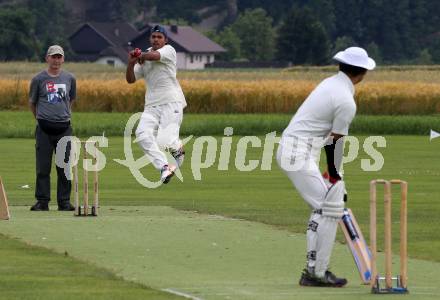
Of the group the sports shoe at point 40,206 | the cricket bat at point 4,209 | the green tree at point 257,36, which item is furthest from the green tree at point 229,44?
the cricket bat at point 4,209

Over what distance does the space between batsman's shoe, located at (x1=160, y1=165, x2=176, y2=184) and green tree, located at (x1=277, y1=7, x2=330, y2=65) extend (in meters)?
136

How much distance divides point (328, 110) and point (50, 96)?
25.7 ft

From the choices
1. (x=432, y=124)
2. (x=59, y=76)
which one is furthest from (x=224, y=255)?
(x=432, y=124)

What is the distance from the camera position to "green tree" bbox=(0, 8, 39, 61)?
155 m

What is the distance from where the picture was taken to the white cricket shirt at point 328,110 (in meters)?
12.0

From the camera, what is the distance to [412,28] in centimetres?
18300

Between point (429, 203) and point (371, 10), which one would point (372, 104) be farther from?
point (371, 10)

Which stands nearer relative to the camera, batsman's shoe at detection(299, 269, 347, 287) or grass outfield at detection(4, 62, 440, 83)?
batsman's shoe at detection(299, 269, 347, 287)

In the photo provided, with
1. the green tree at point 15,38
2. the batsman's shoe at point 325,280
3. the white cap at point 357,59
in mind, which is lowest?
the batsman's shoe at point 325,280

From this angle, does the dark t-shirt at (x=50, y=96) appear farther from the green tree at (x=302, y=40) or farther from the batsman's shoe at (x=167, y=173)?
the green tree at (x=302, y=40)

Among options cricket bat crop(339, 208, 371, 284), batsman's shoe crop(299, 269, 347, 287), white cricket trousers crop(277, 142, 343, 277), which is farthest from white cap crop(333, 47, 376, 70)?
batsman's shoe crop(299, 269, 347, 287)

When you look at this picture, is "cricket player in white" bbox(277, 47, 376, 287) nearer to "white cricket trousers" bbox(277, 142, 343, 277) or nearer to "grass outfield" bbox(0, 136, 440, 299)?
"white cricket trousers" bbox(277, 142, 343, 277)

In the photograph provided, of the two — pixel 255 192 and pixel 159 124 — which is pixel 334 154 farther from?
pixel 255 192

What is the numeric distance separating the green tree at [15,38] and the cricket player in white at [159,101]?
444 ft
